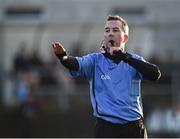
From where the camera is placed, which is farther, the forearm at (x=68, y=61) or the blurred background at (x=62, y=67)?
the blurred background at (x=62, y=67)

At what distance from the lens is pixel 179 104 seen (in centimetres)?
1551

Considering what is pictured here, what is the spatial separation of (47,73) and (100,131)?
10.7 m

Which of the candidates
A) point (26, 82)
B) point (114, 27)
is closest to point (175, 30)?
point (26, 82)

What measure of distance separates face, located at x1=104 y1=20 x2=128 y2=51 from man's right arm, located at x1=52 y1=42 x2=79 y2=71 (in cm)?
38

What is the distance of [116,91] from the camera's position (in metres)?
7.16

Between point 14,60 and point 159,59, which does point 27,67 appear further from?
point 159,59

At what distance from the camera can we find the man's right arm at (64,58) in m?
7.11

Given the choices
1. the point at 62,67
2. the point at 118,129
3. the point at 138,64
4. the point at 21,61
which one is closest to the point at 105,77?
the point at 138,64

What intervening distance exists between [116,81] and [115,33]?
450 millimetres

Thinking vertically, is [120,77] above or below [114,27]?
below

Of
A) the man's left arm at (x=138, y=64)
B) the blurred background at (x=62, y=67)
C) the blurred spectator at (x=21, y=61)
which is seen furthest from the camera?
the blurred spectator at (x=21, y=61)

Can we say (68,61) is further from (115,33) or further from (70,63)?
(115,33)

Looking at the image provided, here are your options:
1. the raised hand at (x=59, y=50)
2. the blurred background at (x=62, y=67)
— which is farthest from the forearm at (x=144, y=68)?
the blurred background at (x=62, y=67)

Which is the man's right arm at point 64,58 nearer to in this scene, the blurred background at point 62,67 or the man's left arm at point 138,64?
the man's left arm at point 138,64
